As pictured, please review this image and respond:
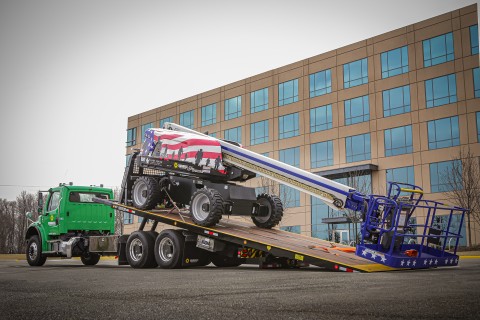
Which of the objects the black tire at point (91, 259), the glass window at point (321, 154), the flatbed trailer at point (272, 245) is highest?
the glass window at point (321, 154)

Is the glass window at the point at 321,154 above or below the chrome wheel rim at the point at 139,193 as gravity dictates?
above

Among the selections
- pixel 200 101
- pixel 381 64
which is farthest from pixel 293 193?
pixel 200 101

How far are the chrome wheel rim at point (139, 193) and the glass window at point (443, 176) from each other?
27937 millimetres

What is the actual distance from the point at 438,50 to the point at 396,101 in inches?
199

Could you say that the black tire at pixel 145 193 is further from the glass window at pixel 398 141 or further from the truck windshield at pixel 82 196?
the glass window at pixel 398 141

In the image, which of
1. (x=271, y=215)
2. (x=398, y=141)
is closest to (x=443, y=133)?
(x=398, y=141)

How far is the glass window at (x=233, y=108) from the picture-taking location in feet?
184

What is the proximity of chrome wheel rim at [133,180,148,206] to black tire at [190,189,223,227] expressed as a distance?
222 cm

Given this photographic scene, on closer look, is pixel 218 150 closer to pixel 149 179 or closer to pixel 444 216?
pixel 149 179

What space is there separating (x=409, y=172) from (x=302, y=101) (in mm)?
12701

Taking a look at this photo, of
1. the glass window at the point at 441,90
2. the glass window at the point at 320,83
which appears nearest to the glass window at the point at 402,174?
the glass window at the point at 441,90

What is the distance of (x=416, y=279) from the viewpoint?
9203 millimetres

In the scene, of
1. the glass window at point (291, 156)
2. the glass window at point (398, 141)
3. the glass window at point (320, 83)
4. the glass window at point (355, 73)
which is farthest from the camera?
the glass window at point (291, 156)

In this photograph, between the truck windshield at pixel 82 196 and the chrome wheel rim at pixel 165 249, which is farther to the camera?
the truck windshield at pixel 82 196
